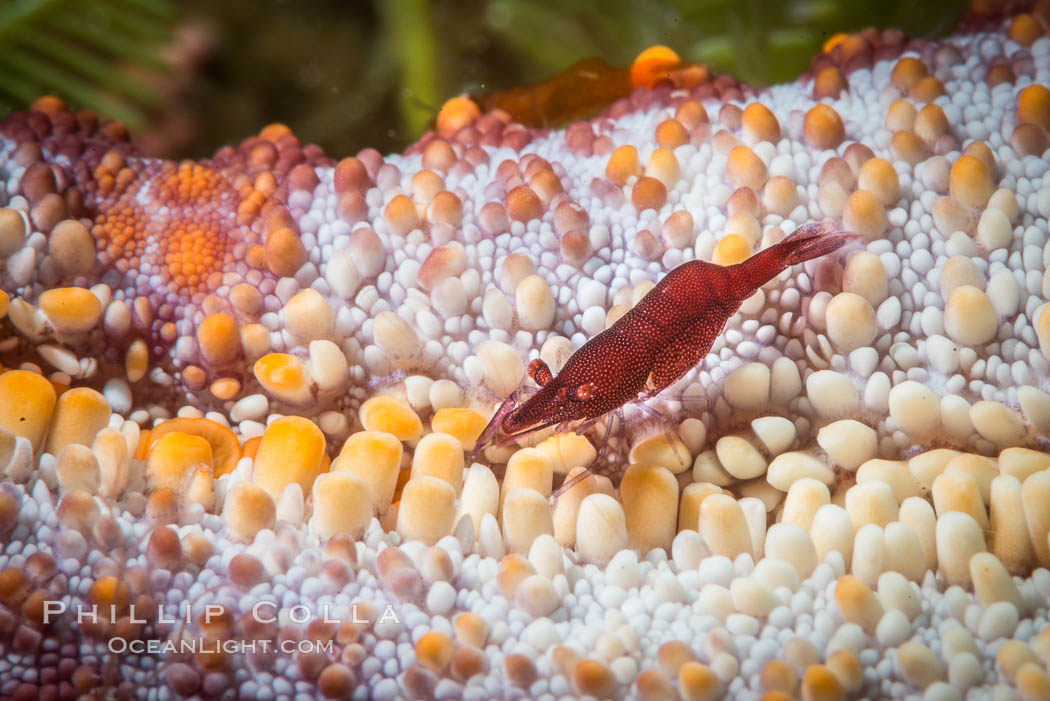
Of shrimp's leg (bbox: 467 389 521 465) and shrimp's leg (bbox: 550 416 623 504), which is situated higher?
shrimp's leg (bbox: 467 389 521 465)

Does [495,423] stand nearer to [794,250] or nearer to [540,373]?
[540,373]

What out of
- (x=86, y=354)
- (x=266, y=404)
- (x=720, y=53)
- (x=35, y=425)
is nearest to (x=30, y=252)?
(x=86, y=354)

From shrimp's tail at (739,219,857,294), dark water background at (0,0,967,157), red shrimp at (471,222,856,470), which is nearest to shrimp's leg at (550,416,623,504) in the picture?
red shrimp at (471,222,856,470)

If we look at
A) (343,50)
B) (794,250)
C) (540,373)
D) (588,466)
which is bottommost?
(588,466)

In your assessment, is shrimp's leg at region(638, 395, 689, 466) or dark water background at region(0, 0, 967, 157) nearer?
shrimp's leg at region(638, 395, 689, 466)

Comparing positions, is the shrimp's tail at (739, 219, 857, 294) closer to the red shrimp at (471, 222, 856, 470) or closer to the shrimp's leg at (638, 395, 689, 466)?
the red shrimp at (471, 222, 856, 470)

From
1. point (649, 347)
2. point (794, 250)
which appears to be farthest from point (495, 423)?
point (794, 250)

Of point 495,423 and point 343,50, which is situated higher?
point 343,50

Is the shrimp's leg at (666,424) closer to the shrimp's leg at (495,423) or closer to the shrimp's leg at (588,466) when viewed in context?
the shrimp's leg at (588,466)
